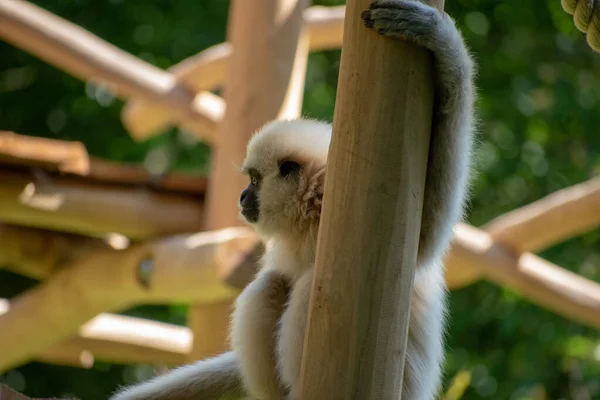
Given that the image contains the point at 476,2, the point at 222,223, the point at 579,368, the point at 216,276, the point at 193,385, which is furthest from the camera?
the point at 476,2

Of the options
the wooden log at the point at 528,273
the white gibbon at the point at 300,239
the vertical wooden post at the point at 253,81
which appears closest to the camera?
the white gibbon at the point at 300,239

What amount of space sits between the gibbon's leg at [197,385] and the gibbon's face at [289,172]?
562 mm

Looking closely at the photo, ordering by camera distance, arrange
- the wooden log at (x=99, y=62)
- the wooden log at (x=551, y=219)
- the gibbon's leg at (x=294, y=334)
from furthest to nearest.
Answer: the wooden log at (x=99, y=62)
the wooden log at (x=551, y=219)
the gibbon's leg at (x=294, y=334)

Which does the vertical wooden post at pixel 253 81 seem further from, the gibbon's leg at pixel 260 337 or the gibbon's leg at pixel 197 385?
the gibbon's leg at pixel 260 337

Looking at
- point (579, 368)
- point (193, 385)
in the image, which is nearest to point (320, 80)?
point (579, 368)

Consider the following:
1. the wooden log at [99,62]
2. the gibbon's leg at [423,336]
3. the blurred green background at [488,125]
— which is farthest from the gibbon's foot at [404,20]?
the blurred green background at [488,125]

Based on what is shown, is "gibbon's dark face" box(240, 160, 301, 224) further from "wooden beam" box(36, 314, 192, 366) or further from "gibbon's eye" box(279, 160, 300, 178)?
"wooden beam" box(36, 314, 192, 366)

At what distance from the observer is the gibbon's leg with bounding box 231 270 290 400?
3096 mm

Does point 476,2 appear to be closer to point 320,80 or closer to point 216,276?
point 320,80

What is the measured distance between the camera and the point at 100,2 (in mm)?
9883

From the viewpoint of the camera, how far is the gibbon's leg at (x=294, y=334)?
2.81 meters

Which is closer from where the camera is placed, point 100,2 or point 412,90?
point 412,90

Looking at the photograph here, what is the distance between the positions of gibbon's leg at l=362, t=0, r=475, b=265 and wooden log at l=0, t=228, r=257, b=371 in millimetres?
2941

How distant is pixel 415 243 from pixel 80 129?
8212mm
